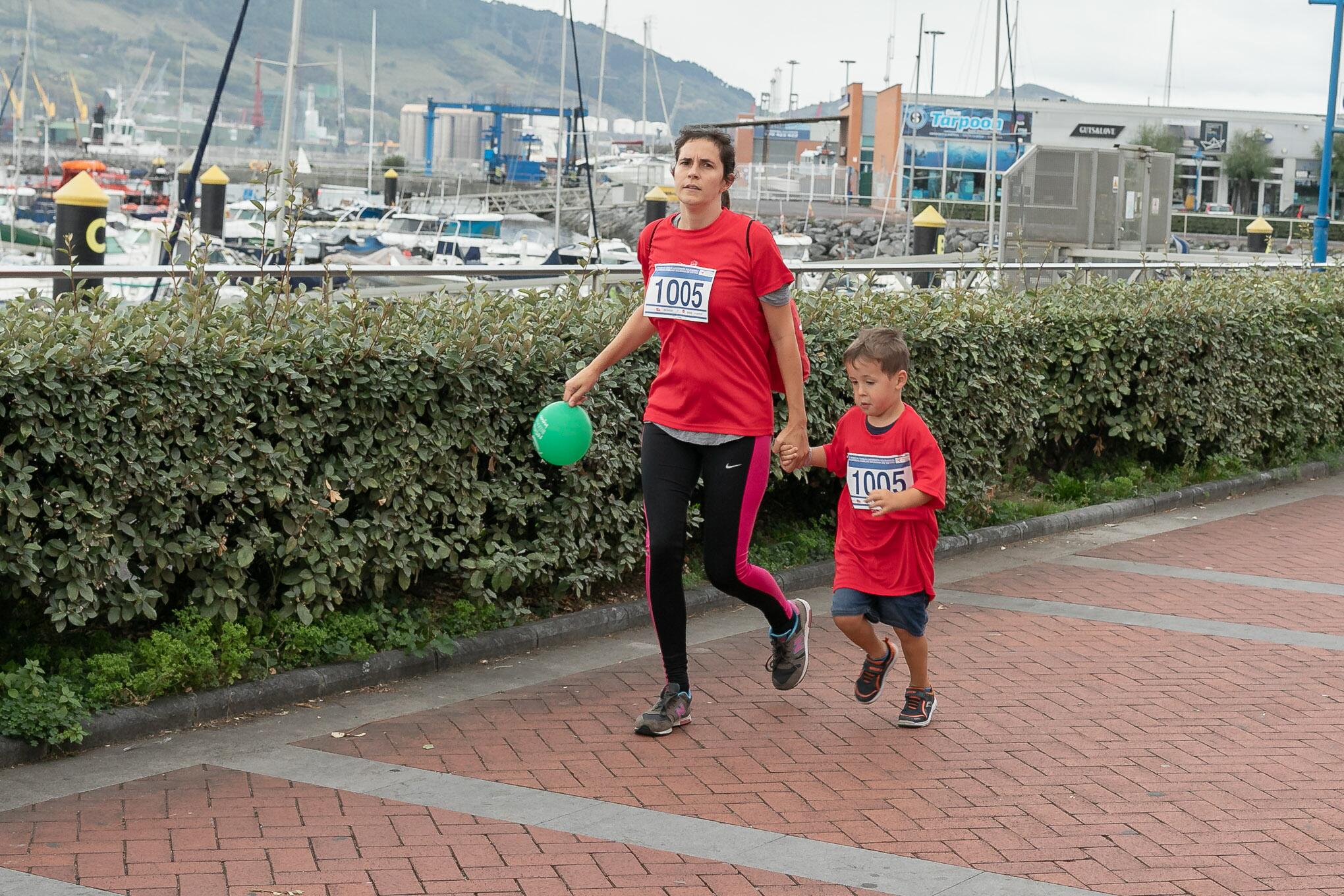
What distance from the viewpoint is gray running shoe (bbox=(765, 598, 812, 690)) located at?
592 centimetres

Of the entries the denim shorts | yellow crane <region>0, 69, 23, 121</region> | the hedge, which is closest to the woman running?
the denim shorts

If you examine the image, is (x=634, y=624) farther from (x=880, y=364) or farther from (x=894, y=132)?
(x=894, y=132)

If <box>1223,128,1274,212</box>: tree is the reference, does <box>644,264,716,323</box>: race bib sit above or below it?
below

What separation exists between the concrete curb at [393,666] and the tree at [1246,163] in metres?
69.5

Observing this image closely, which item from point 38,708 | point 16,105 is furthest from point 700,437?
Answer: point 16,105

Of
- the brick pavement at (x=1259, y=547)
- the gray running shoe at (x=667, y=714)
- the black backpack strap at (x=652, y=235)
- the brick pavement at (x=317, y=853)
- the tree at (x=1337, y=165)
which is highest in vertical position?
the tree at (x=1337, y=165)

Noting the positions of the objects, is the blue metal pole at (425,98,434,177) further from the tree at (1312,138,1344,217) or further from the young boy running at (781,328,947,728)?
the young boy running at (781,328,947,728)

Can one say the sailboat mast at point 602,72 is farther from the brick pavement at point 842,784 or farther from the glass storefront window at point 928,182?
the brick pavement at point 842,784

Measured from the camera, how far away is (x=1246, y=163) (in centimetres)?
7306

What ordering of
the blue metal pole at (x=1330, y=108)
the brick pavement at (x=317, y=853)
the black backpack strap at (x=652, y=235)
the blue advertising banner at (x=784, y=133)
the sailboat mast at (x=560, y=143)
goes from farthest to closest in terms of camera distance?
the blue advertising banner at (x=784, y=133) → the sailboat mast at (x=560, y=143) → the blue metal pole at (x=1330, y=108) → the black backpack strap at (x=652, y=235) → the brick pavement at (x=317, y=853)

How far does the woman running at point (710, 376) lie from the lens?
17.5ft

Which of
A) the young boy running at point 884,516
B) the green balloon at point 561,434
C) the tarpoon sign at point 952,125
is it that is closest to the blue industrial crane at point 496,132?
the tarpoon sign at point 952,125

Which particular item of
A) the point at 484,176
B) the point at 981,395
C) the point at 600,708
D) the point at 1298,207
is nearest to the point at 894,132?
the point at 1298,207

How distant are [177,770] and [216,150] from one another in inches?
4804
